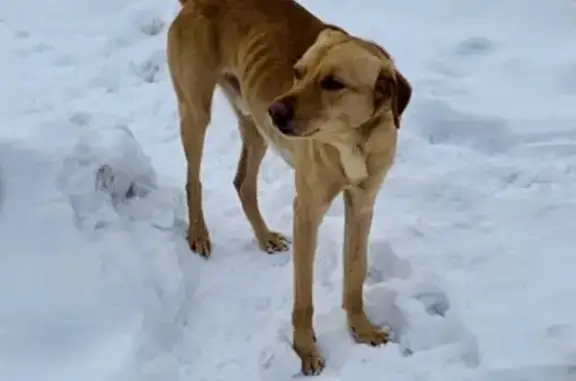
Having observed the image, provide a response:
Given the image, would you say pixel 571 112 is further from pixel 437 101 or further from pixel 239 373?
pixel 239 373

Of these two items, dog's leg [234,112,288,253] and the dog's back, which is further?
dog's leg [234,112,288,253]

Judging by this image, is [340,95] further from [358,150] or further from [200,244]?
[200,244]

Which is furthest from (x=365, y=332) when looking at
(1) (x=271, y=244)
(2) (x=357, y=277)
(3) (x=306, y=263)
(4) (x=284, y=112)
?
(4) (x=284, y=112)

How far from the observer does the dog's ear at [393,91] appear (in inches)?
122

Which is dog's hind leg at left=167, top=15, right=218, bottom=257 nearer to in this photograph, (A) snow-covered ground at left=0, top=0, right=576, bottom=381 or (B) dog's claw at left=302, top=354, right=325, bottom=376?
(A) snow-covered ground at left=0, top=0, right=576, bottom=381

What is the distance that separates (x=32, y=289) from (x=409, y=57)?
322cm

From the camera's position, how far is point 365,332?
146 inches

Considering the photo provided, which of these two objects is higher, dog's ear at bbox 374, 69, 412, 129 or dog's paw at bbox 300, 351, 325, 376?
dog's ear at bbox 374, 69, 412, 129

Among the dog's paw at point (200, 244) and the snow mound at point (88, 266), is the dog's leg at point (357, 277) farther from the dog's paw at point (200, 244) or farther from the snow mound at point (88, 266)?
the dog's paw at point (200, 244)

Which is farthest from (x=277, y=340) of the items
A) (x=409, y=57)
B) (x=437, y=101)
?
(x=409, y=57)

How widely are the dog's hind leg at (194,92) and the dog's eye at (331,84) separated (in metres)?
1.05

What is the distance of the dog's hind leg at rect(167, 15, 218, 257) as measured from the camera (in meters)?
4.02

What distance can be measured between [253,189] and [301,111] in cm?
134

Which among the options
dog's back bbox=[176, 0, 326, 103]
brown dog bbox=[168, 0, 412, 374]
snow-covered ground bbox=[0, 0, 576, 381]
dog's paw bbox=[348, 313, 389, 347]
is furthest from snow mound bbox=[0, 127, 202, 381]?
dog's back bbox=[176, 0, 326, 103]
